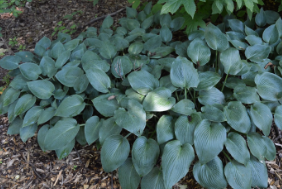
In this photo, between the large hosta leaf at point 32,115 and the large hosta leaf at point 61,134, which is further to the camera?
the large hosta leaf at point 32,115

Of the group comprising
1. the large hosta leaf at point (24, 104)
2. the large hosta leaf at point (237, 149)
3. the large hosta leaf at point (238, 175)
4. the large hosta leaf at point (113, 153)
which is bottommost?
the large hosta leaf at point (238, 175)

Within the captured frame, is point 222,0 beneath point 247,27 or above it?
above

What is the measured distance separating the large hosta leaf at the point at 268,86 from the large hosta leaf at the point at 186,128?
0.70 metres

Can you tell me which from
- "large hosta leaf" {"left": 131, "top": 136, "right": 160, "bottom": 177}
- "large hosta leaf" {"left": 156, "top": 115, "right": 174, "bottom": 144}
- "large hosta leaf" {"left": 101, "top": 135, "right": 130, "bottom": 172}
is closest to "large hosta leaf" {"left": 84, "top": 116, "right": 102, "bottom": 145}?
"large hosta leaf" {"left": 101, "top": 135, "right": 130, "bottom": 172}

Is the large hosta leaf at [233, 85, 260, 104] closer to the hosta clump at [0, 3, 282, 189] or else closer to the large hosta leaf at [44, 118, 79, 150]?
the hosta clump at [0, 3, 282, 189]

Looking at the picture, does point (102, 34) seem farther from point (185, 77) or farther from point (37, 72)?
point (185, 77)

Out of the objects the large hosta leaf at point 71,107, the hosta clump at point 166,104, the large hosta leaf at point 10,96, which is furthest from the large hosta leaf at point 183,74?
the large hosta leaf at point 10,96

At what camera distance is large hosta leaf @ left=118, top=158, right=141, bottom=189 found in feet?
6.56

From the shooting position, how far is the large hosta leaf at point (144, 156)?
1917 mm

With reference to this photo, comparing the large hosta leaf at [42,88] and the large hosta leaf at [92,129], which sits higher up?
the large hosta leaf at [42,88]

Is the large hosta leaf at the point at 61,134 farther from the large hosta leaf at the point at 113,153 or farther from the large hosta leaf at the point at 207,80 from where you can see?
the large hosta leaf at the point at 207,80

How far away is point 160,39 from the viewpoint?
285 centimetres

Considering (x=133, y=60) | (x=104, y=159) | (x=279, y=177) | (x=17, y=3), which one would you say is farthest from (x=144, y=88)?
(x=17, y=3)

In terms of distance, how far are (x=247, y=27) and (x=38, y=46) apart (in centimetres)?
278
